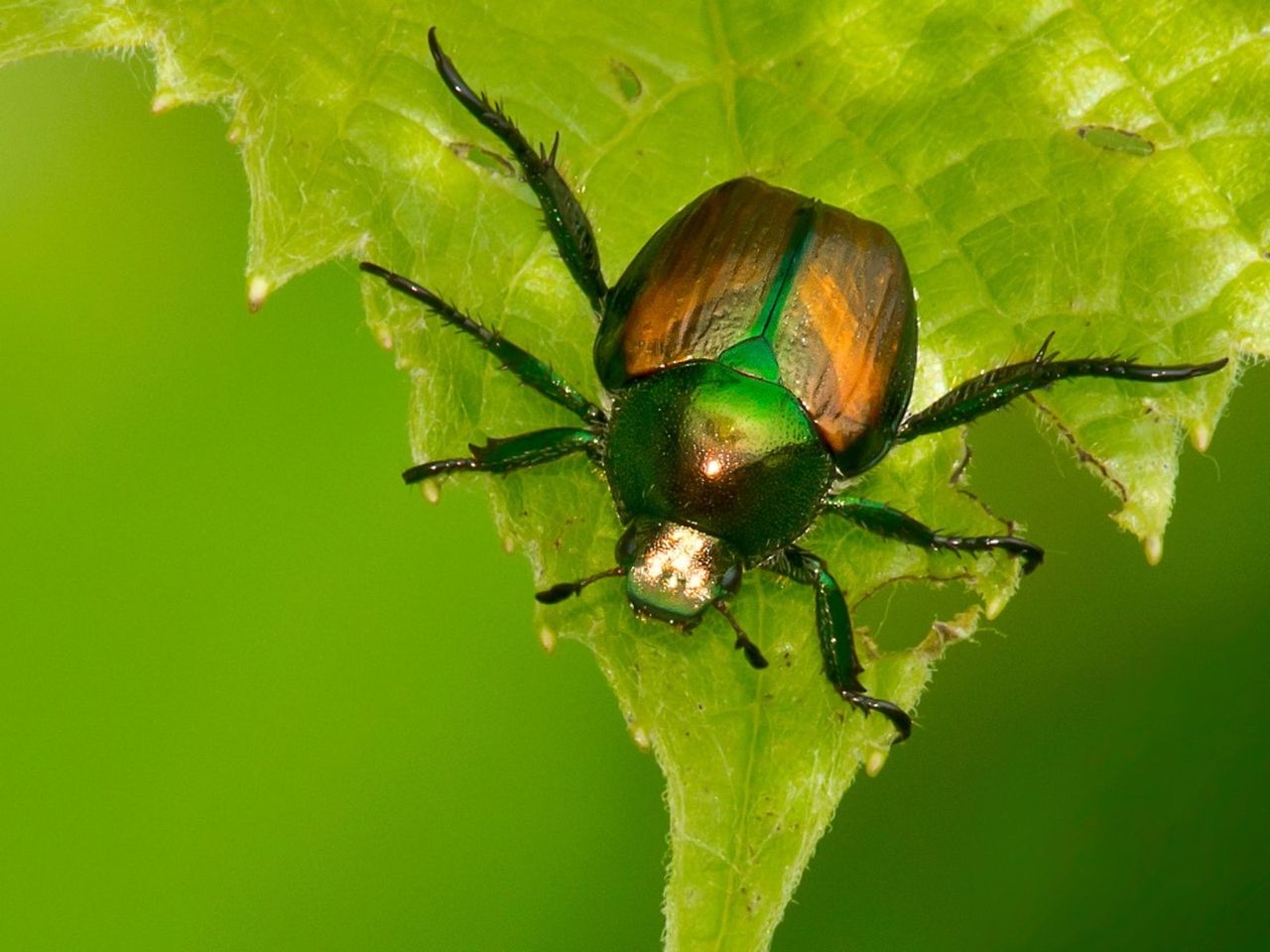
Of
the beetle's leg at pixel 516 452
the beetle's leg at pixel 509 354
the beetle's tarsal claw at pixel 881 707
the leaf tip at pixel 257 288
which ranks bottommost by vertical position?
the beetle's tarsal claw at pixel 881 707

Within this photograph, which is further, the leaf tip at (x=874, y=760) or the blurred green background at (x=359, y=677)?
the blurred green background at (x=359, y=677)

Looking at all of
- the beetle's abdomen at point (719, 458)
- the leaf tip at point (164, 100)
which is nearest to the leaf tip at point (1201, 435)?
the beetle's abdomen at point (719, 458)

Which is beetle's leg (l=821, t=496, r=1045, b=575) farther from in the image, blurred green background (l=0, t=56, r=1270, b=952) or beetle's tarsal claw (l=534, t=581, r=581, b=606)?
beetle's tarsal claw (l=534, t=581, r=581, b=606)

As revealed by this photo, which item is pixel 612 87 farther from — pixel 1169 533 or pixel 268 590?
pixel 1169 533

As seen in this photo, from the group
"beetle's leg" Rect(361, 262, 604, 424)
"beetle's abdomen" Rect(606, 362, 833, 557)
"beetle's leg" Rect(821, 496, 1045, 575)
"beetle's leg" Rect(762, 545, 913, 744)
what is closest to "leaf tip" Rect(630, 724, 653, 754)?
"beetle's leg" Rect(762, 545, 913, 744)

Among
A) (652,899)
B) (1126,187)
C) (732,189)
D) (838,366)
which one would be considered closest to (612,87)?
(732,189)

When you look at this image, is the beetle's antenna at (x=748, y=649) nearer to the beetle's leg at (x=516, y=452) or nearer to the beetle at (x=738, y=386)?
the beetle at (x=738, y=386)

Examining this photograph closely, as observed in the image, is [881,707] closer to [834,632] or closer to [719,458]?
[834,632]
